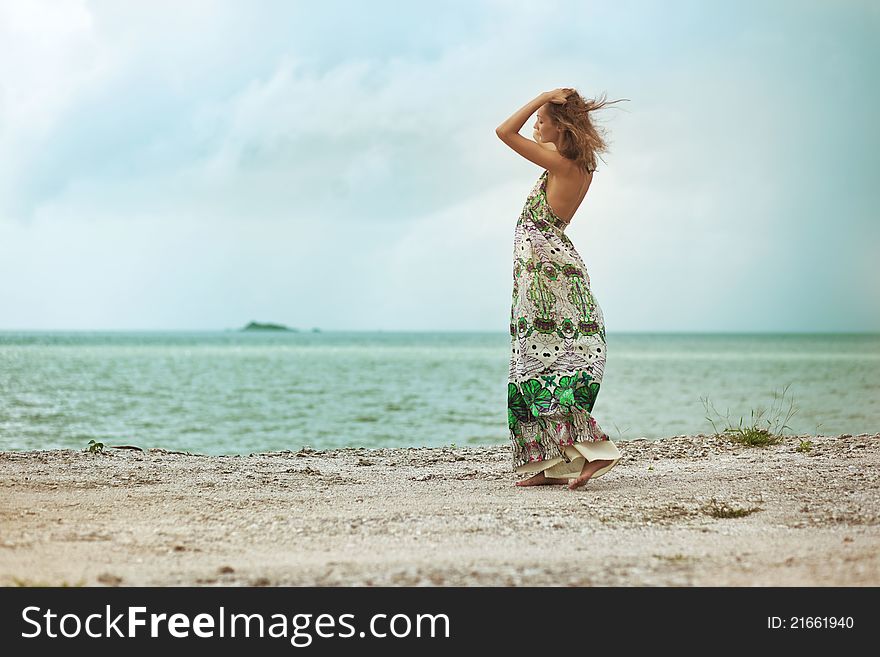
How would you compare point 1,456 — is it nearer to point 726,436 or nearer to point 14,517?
point 14,517

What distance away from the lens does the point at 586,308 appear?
5812 millimetres

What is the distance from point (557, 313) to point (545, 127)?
1.26 meters

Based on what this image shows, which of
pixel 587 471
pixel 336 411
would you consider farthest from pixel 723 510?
pixel 336 411

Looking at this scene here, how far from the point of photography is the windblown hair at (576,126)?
18.6ft

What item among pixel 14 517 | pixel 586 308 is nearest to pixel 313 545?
pixel 14 517

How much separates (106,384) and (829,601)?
1090 inches

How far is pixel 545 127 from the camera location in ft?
18.8

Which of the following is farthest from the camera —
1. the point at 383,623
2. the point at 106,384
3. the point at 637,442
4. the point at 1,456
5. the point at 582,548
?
the point at 106,384

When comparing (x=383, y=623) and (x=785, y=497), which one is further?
(x=785, y=497)

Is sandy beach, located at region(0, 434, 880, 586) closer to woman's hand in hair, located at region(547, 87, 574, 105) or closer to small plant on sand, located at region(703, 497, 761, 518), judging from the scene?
small plant on sand, located at region(703, 497, 761, 518)

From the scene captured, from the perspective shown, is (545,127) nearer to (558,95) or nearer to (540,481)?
(558,95)

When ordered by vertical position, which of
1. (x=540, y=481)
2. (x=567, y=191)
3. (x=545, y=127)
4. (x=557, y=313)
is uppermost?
(x=545, y=127)

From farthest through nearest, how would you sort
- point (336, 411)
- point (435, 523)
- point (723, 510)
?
point (336, 411) → point (723, 510) → point (435, 523)

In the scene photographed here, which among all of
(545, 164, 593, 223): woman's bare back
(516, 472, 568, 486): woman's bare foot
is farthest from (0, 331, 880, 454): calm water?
(545, 164, 593, 223): woman's bare back
